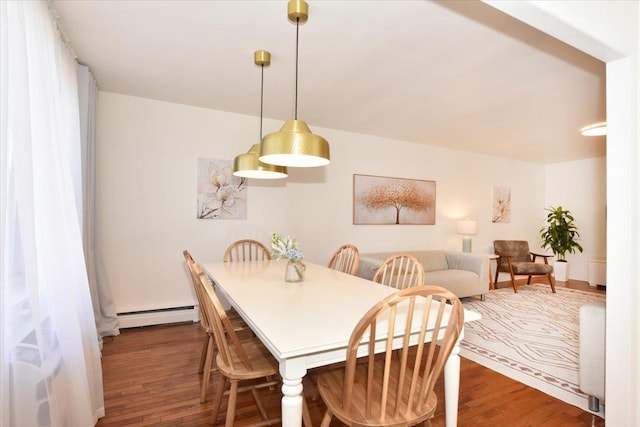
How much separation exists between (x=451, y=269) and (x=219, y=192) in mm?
3566

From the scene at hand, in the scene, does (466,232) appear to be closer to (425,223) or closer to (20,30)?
(425,223)

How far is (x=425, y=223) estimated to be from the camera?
17.8 feet

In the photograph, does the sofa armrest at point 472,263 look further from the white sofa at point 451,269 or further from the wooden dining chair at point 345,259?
the wooden dining chair at point 345,259

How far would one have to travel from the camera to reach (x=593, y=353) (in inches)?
78.5

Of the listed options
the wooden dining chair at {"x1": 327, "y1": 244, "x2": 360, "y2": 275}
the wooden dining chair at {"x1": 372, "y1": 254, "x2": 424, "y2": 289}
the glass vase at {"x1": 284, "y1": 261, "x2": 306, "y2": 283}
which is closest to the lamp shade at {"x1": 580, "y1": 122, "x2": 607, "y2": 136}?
the wooden dining chair at {"x1": 372, "y1": 254, "x2": 424, "y2": 289}

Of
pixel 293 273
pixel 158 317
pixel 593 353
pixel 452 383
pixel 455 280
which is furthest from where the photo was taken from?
pixel 455 280

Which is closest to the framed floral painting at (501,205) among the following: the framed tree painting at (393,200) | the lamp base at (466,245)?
the lamp base at (466,245)

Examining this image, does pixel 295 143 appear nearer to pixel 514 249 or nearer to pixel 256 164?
pixel 256 164

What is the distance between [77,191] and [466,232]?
17.1 feet

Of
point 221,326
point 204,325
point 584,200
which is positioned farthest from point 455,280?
point 584,200

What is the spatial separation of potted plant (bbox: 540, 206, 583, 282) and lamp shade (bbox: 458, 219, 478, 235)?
2.10 metres

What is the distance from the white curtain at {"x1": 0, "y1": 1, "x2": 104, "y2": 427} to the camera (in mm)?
1236

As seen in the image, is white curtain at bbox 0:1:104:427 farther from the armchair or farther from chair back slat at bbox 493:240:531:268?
chair back slat at bbox 493:240:531:268

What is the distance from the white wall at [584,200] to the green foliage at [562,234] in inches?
6.1
